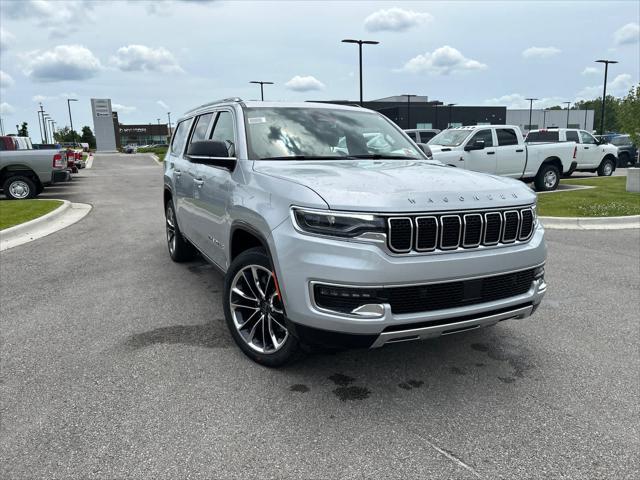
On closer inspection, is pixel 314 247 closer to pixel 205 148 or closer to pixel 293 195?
pixel 293 195

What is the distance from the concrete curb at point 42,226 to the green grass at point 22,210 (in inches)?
7.8

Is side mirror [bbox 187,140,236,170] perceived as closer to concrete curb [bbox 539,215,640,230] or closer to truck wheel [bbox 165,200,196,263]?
truck wheel [bbox 165,200,196,263]

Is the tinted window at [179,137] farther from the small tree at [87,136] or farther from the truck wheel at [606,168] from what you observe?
the small tree at [87,136]

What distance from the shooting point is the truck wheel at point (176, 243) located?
253 inches

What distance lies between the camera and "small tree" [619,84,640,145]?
609 inches

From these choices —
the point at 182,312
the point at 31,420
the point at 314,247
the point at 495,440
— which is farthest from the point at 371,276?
the point at 182,312

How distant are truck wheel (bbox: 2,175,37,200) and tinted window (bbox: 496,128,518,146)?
1369cm

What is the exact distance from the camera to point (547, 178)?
49.0 feet

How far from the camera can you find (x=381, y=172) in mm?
3494

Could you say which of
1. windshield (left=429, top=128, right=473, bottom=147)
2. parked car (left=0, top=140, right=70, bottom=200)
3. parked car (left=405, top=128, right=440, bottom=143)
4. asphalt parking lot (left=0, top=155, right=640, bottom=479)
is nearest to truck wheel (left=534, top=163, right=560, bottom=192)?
windshield (left=429, top=128, right=473, bottom=147)

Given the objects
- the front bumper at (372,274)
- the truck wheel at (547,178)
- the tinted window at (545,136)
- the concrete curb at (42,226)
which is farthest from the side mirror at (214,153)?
the tinted window at (545,136)

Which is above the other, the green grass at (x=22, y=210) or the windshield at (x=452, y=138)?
the windshield at (x=452, y=138)

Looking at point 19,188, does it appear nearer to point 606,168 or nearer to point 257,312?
point 257,312

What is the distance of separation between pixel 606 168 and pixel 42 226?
1935 centimetres
